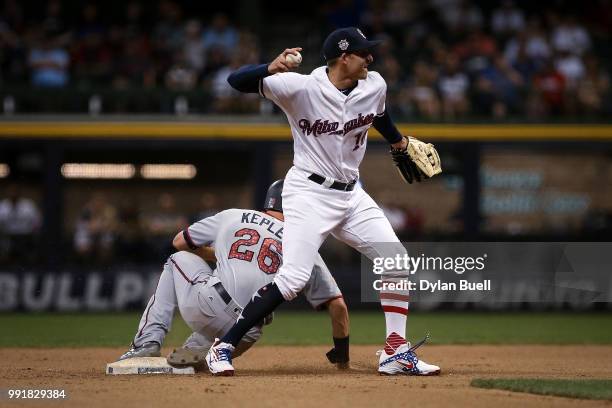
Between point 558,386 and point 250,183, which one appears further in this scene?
point 250,183

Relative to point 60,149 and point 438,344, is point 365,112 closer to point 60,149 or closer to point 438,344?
point 438,344

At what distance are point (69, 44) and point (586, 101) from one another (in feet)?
24.9

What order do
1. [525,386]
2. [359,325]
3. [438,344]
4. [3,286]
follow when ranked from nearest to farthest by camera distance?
1. [525,386]
2. [438,344]
3. [359,325]
4. [3,286]

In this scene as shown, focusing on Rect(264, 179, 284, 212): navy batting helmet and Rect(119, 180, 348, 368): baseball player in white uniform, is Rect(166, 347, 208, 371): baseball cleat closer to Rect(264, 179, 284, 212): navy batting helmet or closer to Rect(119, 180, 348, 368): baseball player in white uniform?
Rect(119, 180, 348, 368): baseball player in white uniform

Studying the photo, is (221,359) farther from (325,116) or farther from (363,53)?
(363,53)

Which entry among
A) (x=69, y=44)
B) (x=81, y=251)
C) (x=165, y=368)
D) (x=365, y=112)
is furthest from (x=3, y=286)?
(x=365, y=112)

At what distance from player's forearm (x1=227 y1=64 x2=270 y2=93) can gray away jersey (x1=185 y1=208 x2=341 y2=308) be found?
0.87 meters

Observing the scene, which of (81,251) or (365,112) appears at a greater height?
(365,112)

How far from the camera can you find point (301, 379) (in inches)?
245

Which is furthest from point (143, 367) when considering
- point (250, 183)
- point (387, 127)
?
point (250, 183)

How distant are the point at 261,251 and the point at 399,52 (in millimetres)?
9459

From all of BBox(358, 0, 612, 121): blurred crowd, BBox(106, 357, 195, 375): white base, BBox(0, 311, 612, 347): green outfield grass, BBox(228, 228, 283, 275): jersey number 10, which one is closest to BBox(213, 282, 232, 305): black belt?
BBox(228, 228, 283, 275): jersey number 10

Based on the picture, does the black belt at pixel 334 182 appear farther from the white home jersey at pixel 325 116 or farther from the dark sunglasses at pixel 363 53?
the dark sunglasses at pixel 363 53

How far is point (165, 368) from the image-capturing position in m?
6.40
